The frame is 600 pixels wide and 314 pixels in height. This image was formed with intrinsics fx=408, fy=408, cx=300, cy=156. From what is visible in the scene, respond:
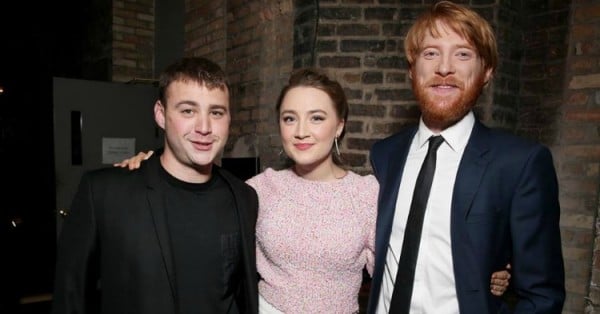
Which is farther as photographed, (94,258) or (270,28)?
(270,28)

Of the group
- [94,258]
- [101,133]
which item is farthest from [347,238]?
[101,133]

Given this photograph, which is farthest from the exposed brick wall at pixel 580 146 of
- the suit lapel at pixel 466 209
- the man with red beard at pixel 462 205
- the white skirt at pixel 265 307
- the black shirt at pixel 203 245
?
the black shirt at pixel 203 245

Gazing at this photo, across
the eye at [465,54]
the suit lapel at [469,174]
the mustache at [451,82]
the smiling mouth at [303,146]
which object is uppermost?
the eye at [465,54]

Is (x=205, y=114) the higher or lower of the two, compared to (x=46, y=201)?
higher

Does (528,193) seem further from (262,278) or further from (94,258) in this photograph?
(94,258)

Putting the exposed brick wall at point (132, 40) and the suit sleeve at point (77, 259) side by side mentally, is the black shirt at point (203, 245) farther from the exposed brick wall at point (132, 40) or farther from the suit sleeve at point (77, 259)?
the exposed brick wall at point (132, 40)

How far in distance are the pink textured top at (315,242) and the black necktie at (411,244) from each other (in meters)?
0.24

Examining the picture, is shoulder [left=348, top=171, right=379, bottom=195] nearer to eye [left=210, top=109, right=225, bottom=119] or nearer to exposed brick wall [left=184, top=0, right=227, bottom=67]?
eye [left=210, top=109, right=225, bottom=119]

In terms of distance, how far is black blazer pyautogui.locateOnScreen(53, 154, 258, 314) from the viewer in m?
1.36

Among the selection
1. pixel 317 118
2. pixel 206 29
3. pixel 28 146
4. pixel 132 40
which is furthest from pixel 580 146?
pixel 28 146

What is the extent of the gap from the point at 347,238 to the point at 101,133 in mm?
3156

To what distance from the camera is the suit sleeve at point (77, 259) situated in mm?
1346

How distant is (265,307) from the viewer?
165 centimetres

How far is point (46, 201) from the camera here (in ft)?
13.8
